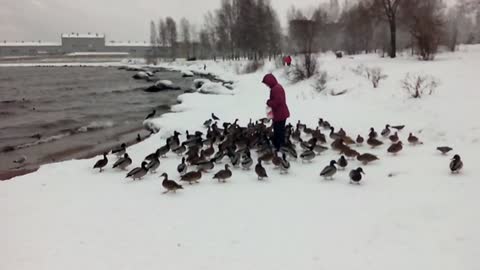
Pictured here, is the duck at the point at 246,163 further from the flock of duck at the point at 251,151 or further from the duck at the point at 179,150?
the duck at the point at 179,150

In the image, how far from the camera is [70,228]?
6.56 meters

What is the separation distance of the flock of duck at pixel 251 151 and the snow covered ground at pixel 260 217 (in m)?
0.23

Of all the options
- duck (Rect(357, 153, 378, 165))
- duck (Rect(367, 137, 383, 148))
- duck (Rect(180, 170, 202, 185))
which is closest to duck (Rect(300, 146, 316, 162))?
duck (Rect(357, 153, 378, 165))

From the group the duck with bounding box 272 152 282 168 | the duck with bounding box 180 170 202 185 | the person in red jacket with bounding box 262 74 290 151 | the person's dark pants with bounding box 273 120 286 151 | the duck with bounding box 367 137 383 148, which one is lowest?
the duck with bounding box 180 170 202 185

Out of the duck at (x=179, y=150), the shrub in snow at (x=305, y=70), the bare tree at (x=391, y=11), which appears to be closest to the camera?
the duck at (x=179, y=150)

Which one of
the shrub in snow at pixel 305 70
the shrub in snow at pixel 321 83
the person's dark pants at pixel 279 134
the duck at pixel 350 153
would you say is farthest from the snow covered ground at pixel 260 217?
the shrub in snow at pixel 305 70

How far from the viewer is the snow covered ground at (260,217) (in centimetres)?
543

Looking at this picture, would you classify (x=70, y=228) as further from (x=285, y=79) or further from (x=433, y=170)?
(x=285, y=79)

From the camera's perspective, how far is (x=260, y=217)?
6859mm

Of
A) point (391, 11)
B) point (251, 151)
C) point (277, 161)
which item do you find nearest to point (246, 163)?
point (277, 161)

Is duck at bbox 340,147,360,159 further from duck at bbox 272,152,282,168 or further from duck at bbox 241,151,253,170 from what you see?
duck at bbox 241,151,253,170

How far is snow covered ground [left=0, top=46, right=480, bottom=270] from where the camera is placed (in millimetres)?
5432

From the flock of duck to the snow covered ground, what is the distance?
23 centimetres

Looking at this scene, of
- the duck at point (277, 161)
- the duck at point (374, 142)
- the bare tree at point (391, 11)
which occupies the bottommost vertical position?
the duck at point (277, 161)
